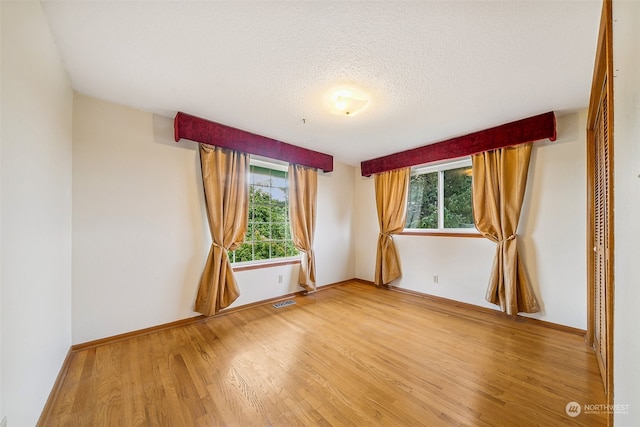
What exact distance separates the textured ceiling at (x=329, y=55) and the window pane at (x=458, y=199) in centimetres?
100

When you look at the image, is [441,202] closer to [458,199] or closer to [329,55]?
[458,199]

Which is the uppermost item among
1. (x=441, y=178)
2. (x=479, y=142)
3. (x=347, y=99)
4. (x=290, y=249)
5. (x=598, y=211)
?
(x=347, y=99)

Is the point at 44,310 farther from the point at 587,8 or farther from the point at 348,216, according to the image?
the point at 348,216

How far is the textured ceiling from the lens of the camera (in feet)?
4.38

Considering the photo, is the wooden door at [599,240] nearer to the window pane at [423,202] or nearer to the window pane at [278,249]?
the window pane at [423,202]

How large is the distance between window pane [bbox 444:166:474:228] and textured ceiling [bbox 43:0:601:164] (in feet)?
3.29

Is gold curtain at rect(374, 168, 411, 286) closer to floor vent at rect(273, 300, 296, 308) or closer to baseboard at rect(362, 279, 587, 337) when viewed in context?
baseboard at rect(362, 279, 587, 337)

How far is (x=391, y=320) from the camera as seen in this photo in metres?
2.81

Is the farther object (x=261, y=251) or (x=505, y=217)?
(x=261, y=251)

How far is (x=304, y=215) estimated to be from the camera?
12.4ft

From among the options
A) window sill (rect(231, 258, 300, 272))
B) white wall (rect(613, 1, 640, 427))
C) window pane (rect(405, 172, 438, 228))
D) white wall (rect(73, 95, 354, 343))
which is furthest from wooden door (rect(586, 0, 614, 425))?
white wall (rect(73, 95, 354, 343))

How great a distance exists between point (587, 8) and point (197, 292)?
3908mm

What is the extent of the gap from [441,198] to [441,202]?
0.21 ft

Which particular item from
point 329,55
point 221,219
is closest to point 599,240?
point 329,55
